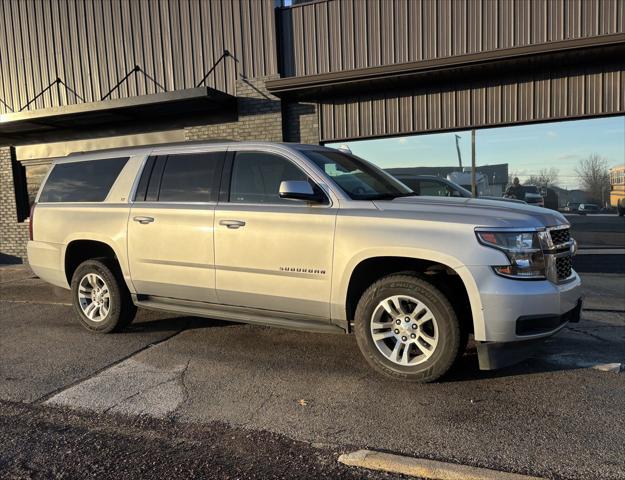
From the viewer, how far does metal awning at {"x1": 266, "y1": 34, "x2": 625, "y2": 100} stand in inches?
288

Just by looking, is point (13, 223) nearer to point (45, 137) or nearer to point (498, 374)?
point (45, 137)

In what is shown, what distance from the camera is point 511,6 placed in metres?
8.22

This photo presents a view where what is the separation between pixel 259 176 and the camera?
462 centimetres

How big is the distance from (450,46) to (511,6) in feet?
3.60

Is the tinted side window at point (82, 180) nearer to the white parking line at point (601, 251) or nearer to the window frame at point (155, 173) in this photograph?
the window frame at point (155, 173)

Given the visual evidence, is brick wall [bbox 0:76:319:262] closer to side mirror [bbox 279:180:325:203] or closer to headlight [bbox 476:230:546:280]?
side mirror [bbox 279:180:325:203]

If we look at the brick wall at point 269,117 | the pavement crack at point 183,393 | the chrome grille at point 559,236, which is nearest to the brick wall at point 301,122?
the brick wall at point 269,117

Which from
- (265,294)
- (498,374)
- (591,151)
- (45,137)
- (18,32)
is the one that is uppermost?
(18,32)

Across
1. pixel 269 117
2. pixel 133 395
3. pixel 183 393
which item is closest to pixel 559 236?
pixel 183 393

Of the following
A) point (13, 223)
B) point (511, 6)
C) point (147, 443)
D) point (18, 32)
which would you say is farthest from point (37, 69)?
point (147, 443)

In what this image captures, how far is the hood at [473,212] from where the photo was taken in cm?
362

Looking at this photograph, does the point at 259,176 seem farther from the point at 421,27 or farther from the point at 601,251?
the point at 601,251

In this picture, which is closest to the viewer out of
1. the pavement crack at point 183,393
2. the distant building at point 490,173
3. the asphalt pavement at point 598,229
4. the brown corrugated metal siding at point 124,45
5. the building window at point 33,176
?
the pavement crack at point 183,393

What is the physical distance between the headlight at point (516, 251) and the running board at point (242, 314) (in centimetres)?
140
